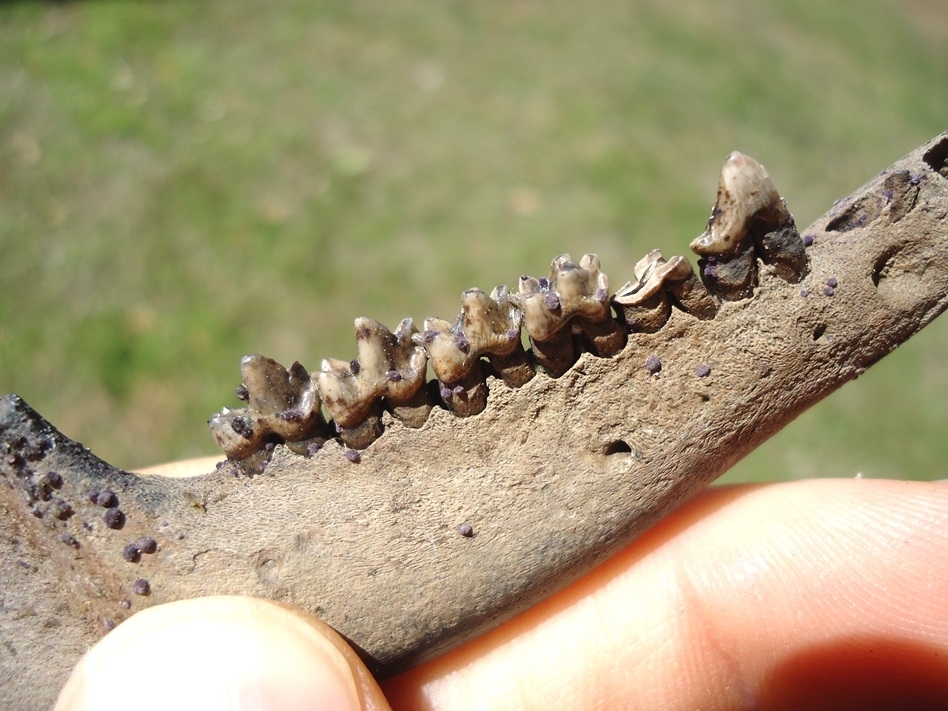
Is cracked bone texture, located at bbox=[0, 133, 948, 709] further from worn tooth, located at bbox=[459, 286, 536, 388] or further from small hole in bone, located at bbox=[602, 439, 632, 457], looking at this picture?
worn tooth, located at bbox=[459, 286, 536, 388]

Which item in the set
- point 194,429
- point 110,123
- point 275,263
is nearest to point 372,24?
point 110,123

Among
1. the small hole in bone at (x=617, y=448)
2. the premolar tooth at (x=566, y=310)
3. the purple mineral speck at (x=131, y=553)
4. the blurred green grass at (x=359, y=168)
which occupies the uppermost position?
the blurred green grass at (x=359, y=168)

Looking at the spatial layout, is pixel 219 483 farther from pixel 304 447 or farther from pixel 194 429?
pixel 194 429

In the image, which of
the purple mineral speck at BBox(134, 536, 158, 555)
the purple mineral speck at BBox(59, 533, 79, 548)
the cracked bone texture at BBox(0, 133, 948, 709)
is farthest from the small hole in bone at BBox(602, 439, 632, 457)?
the purple mineral speck at BBox(59, 533, 79, 548)

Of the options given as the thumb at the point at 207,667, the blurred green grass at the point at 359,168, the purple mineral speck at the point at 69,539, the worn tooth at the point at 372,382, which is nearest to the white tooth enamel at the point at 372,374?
the worn tooth at the point at 372,382

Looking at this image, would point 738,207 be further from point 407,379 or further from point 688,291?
point 407,379

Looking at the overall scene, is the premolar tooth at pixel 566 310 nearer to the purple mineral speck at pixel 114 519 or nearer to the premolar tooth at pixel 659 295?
the premolar tooth at pixel 659 295

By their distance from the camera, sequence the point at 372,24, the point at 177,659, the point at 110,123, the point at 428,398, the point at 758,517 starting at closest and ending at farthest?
1. the point at 177,659
2. the point at 428,398
3. the point at 758,517
4. the point at 110,123
5. the point at 372,24
